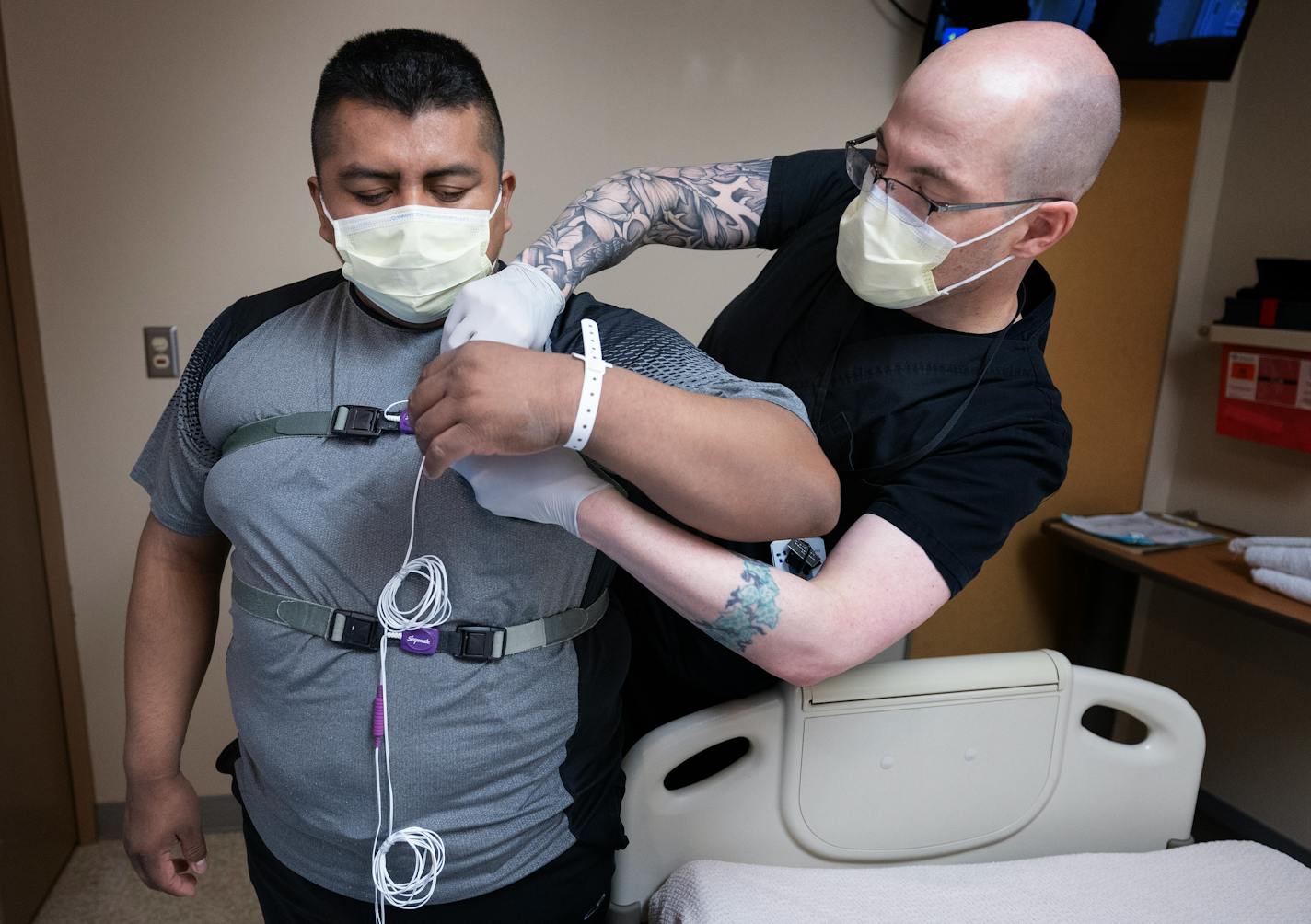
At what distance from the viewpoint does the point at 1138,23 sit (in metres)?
2.27

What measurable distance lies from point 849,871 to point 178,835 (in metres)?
0.97

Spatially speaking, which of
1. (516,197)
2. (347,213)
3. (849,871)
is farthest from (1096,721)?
(347,213)

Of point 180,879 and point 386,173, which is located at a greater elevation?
point 386,173

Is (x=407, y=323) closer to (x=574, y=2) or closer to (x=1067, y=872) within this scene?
(x=1067, y=872)

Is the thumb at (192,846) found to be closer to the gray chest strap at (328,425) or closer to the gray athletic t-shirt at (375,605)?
the gray athletic t-shirt at (375,605)

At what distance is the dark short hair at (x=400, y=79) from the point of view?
1.04 meters

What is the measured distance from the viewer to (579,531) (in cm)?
96

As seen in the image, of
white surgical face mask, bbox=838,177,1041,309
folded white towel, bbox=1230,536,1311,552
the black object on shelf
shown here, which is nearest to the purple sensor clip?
white surgical face mask, bbox=838,177,1041,309

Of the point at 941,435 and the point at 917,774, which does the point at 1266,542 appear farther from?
the point at 941,435

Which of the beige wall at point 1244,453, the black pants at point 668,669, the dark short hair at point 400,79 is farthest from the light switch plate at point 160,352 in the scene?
the beige wall at point 1244,453

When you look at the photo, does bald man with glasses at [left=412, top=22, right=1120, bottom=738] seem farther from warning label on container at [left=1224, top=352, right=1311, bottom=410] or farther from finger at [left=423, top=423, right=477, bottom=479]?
warning label on container at [left=1224, top=352, right=1311, bottom=410]

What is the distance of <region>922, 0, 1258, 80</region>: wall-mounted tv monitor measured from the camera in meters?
2.25

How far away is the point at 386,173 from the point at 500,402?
15.7 inches

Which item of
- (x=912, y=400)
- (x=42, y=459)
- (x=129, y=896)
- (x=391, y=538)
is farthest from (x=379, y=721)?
(x=129, y=896)
